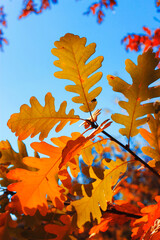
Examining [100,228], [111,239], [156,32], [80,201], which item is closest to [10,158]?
[80,201]

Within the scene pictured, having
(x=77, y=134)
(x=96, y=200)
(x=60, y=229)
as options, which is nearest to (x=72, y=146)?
(x=77, y=134)

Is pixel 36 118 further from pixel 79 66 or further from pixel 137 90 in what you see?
pixel 137 90

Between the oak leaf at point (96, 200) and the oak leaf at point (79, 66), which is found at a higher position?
the oak leaf at point (79, 66)

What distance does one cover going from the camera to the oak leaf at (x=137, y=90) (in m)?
0.83

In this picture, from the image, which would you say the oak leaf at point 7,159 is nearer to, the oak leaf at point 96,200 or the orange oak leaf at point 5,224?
the orange oak leaf at point 5,224

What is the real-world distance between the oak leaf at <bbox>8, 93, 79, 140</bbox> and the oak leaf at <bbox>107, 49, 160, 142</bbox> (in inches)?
7.9

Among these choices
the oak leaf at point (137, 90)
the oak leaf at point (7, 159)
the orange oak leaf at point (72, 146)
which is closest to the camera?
the orange oak leaf at point (72, 146)

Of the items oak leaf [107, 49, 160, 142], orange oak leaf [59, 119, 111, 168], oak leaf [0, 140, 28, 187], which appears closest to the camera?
orange oak leaf [59, 119, 111, 168]

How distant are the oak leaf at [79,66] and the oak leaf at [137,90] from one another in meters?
0.08

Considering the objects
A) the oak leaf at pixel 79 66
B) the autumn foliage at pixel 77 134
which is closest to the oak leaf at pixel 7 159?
the autumn foliage at pixel 77 134

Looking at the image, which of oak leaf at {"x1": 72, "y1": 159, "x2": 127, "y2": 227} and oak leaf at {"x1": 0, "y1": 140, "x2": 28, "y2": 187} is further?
oak leaf at {"x1": 0, "y1": 140, "x2": 28, "y2": 187}

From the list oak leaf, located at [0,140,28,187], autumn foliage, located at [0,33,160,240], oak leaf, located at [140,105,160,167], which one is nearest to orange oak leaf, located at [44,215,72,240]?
autumn foliage, located at [0,33,160,240]

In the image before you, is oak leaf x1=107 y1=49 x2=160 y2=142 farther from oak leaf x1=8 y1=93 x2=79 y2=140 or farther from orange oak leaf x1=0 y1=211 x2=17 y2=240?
orange oak leaf x1=0 y1=211 x2=17 y2=240

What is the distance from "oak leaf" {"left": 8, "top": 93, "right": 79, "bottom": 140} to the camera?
34.7 inches
